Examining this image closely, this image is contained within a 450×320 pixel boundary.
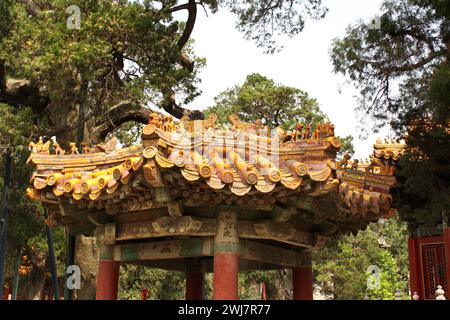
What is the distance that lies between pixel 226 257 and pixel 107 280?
1928 mm

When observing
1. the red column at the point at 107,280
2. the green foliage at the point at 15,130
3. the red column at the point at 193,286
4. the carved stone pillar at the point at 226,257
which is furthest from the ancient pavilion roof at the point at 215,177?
the green foliage at the point at 15,130

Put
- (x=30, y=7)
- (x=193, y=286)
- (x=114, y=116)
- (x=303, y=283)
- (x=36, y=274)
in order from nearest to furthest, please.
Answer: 1. (x=303, y=283)
2. (x=193, y=286)
3. (x=114, y=116)
4. (x=30, y=7)
5. (x=36, y=274)

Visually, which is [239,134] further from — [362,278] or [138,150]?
[362,278]

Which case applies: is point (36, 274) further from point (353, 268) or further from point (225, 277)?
point (225, 277)

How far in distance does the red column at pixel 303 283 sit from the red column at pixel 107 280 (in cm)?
279

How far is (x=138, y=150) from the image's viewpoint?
7.32 metres

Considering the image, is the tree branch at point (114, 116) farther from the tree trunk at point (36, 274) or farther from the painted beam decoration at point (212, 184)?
the tree trunk at point (36, 274)

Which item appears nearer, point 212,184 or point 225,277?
point 212,184

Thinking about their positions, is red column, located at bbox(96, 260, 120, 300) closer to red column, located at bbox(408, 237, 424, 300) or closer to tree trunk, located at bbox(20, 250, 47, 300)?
red column, located at bbox(408, 237, 424, 300)

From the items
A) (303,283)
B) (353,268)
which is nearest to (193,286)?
(303,283)

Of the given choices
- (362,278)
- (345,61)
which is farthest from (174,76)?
(362,278)

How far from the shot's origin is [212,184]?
661 cm

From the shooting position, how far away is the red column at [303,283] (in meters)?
8.86
